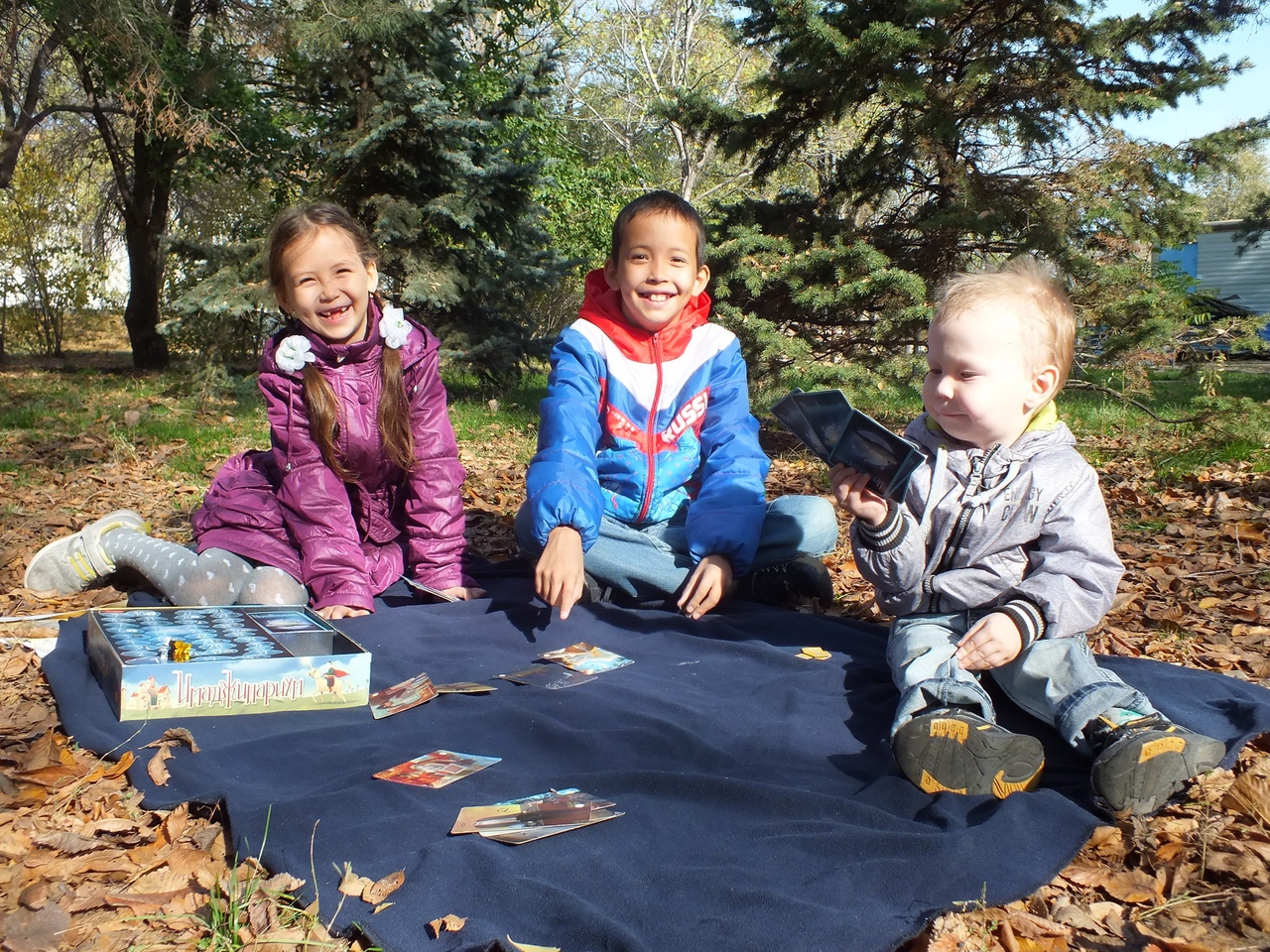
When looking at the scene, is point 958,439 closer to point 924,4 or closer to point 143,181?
point 924,4

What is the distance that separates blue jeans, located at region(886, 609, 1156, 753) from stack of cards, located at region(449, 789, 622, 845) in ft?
2.46

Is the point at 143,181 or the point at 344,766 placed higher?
the point at 143,181

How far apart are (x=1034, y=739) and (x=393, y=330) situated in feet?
8.66

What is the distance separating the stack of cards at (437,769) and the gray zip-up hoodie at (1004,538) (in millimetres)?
1181

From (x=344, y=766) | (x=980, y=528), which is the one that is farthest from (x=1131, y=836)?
(x=344, y=766)

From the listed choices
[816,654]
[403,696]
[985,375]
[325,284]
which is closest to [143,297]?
[325,284]

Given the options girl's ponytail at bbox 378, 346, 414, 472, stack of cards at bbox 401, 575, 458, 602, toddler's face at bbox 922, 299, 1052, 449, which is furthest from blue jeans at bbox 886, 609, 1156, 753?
girl's ponytail at bbox 378, 346, 414, 472

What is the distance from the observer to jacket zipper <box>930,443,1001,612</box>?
2.71m

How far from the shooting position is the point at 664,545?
3.76 m

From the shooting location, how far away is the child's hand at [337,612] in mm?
3490

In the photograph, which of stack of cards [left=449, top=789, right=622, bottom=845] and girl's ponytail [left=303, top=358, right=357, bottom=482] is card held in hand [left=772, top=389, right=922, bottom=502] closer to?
stack of cards [left=449, top=789, right=622, bottom=845]

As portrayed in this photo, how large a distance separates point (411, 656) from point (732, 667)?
1045 millimetres

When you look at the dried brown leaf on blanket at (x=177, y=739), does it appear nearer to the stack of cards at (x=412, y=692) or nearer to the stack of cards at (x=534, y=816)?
the stack of cards at (x=412, y=692)

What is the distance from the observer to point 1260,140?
6641 mm
